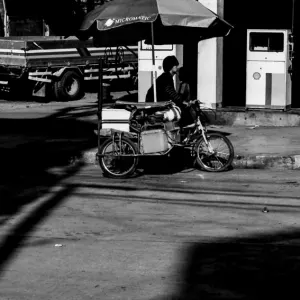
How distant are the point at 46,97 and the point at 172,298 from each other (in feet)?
59.7

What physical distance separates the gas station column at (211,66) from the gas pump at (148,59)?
74cm

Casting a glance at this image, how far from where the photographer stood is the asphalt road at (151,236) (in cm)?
740

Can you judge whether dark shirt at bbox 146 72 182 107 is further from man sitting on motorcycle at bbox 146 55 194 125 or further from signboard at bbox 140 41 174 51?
signboard at bbox 140 41 174 51

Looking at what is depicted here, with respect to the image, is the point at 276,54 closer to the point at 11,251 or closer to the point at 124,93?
the point at 124,93

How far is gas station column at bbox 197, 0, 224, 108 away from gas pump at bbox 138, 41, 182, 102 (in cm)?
74

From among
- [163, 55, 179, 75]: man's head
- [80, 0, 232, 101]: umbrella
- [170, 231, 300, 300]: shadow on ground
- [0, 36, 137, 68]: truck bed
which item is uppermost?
[80, 0, 232, 101]: umbrella

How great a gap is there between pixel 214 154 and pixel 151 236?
4.58 metres

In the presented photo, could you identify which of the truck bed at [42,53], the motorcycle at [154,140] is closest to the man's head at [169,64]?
the motorcycle at [154,140]

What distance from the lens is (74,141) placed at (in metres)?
16.2

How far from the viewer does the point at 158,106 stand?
13547 mm

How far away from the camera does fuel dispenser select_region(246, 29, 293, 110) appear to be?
755 inches

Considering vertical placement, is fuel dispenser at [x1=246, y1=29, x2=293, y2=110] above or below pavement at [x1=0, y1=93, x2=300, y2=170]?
above

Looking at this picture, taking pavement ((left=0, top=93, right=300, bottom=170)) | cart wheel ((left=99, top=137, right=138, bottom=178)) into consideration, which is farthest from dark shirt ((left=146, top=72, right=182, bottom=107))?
pavement ((left=0, top=93, right=300, bottom=170))

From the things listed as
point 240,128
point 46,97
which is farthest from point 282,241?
point 46,97
